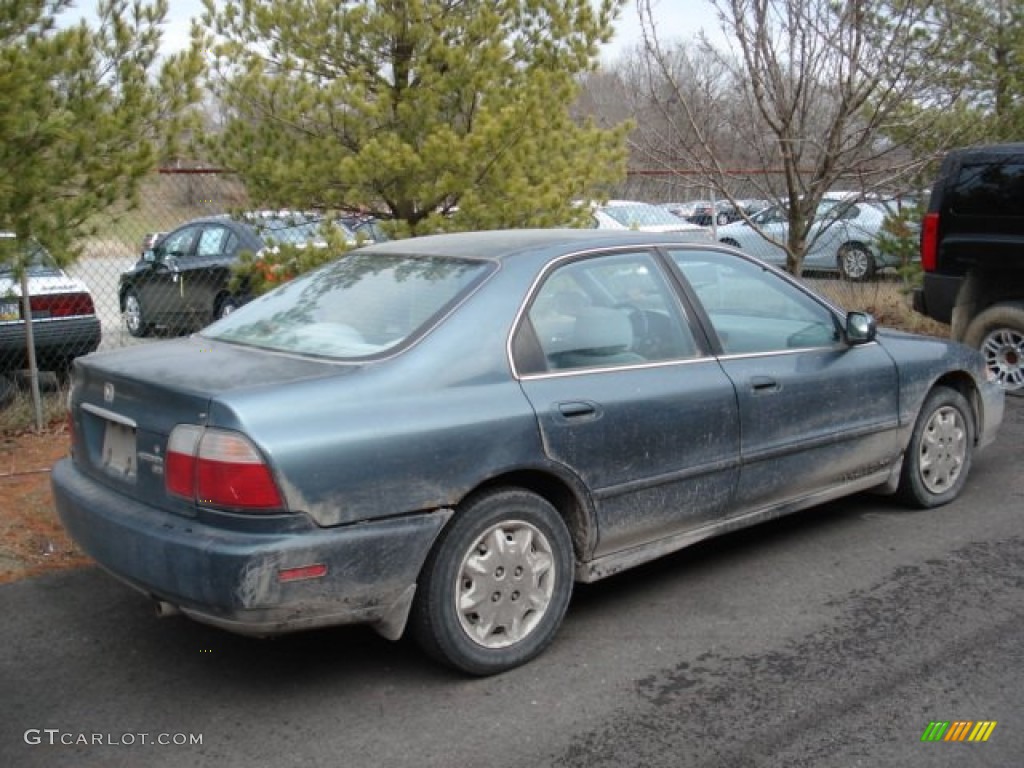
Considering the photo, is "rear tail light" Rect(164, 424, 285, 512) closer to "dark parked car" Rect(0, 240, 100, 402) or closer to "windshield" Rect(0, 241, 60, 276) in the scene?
"windshield" Rect(0, 241, 60, 276)

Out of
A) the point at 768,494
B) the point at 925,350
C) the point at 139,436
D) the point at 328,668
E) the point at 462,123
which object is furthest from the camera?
the point at 462,123

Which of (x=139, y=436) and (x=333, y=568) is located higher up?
(x=139, y=436)

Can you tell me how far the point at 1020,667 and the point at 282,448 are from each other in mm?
2669

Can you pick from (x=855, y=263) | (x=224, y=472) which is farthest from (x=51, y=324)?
(x=855, y=263)

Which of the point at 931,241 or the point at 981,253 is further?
the point at 931,241

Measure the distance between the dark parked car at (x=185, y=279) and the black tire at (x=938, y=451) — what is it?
596cm

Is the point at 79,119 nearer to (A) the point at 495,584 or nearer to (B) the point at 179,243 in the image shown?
(A) the point at 495,584

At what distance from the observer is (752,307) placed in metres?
5.05

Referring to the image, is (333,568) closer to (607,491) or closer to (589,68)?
(607,491)

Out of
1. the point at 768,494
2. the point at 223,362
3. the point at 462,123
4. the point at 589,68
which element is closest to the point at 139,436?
the point at 223,362

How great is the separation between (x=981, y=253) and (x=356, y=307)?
19.1ft

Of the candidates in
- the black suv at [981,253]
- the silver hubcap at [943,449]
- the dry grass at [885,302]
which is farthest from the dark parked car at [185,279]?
the dry grass at [885,302]

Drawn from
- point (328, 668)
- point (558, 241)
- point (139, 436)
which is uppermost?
point (558, 241)

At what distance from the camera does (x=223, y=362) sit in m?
3.92
